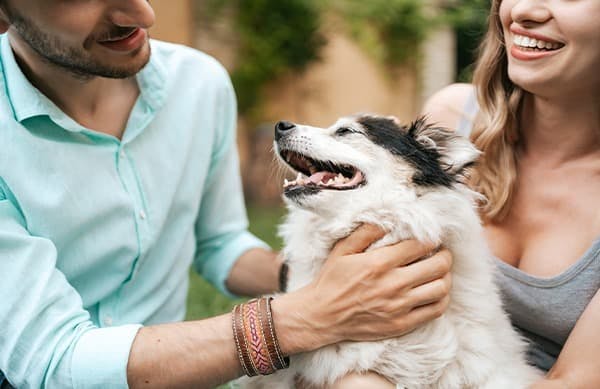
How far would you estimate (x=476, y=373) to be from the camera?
73.1 inches

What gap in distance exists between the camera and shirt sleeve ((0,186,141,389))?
1.77m

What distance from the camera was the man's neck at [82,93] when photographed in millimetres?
2047

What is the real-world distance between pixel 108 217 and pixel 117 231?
5 cm

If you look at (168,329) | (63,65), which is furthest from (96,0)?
(168,329)

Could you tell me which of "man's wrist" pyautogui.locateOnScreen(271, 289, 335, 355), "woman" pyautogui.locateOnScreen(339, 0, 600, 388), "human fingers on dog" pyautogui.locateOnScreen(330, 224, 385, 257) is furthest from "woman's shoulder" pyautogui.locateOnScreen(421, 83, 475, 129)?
"man's wrist" pyautogui.locateOnScreen(271, 289, 335, 355)

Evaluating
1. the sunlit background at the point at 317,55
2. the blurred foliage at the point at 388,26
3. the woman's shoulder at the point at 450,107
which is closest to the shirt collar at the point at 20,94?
the woman's shoulder at the point at 450,107

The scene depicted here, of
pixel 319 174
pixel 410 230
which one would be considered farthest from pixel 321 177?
pixel 410 230

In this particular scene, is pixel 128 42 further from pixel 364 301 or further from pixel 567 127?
pixel 567 127

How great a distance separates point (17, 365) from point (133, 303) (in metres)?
0.52

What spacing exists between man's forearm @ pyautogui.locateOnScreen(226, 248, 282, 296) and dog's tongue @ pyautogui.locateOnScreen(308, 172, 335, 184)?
575mm

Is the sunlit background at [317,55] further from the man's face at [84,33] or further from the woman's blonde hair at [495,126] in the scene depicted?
the man's face at [84,33]

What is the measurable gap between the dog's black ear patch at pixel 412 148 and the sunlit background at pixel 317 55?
5440mm

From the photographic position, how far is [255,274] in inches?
101

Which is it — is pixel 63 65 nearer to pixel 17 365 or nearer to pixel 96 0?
pixel 96 0
